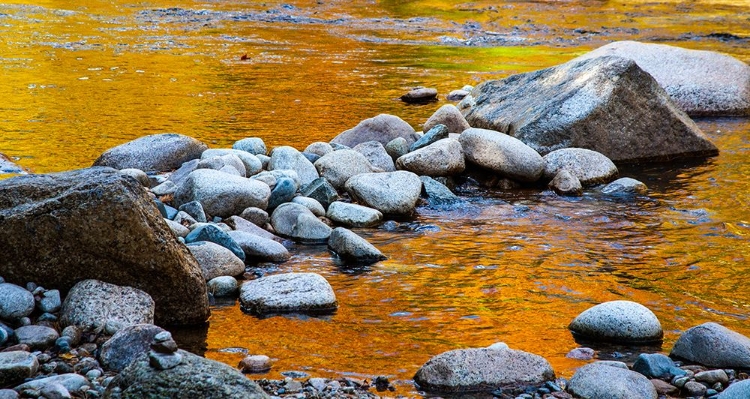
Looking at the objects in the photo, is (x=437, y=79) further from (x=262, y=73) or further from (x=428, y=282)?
(x=428, y=282)

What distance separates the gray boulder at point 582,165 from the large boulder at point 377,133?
174 cm

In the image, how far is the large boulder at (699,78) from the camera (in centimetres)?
1430

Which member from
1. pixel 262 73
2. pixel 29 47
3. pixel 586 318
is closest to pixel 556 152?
pixel 586 318

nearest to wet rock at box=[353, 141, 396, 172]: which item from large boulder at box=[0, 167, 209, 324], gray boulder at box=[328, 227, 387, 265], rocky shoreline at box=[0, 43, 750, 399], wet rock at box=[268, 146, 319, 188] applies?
rocky shoreline at box=[0, 43, 750, 399]

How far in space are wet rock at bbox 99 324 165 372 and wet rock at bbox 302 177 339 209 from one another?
12.7 feet

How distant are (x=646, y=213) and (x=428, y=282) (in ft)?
10.2

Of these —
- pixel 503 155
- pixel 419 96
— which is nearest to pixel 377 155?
pixel 503 155

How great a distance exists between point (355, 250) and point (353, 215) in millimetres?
1162

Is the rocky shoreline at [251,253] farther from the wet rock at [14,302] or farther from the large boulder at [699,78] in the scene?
the large boulder at [699,78]

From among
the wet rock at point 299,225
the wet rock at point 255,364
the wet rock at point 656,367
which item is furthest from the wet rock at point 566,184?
the wet rock at point 255,364

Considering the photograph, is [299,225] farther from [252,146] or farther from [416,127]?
[416,127]

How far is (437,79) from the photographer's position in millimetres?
17312

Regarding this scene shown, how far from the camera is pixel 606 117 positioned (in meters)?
10.8

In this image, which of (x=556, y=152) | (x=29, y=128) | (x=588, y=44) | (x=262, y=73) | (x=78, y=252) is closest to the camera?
(x=78, y=252)
